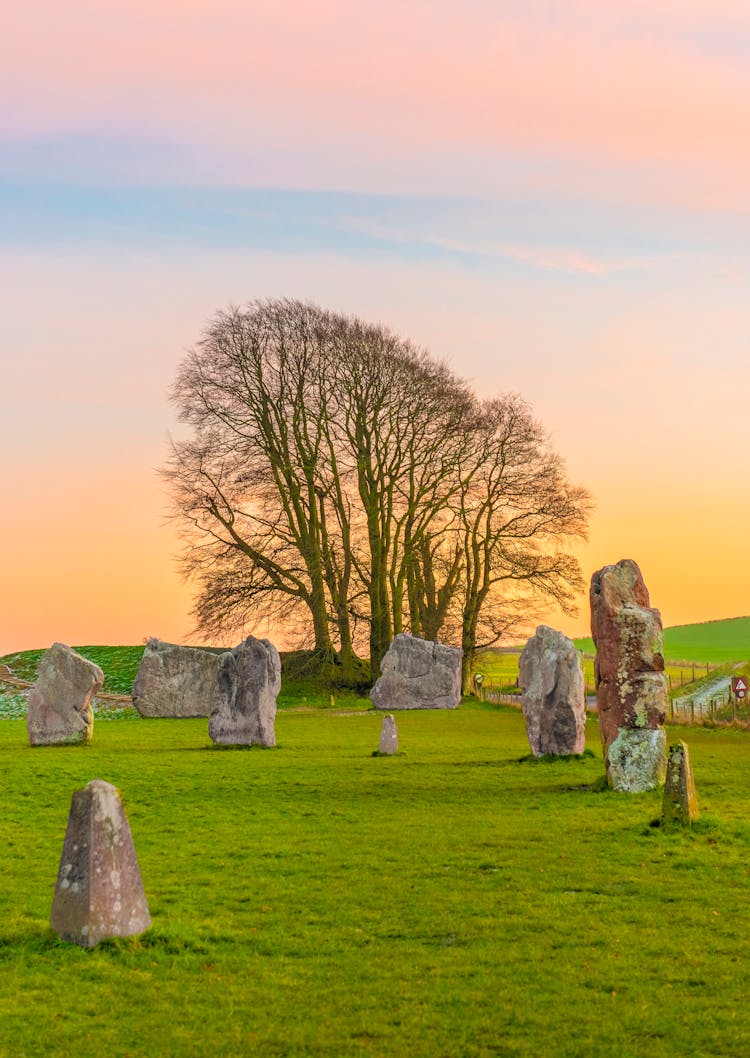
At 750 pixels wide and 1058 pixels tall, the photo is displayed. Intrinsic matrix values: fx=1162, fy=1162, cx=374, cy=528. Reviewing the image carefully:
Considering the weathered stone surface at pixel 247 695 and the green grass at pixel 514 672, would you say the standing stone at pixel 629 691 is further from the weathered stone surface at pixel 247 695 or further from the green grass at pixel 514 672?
the green grass at pixel 514 672

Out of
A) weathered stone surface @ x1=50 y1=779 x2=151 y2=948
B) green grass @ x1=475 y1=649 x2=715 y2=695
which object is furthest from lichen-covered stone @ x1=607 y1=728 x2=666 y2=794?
green grass @ x1=475 y1=649 x2=715 y2=695

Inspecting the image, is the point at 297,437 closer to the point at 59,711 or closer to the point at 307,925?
the point at 59,711

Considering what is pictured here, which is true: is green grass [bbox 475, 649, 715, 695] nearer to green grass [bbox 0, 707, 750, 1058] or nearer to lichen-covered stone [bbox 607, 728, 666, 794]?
lichen-covered stone [bbox 607, 728, 666, 794]

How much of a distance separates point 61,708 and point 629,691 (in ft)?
51.9

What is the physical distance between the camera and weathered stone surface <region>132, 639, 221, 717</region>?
130 feet

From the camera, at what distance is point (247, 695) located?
28.0 meters

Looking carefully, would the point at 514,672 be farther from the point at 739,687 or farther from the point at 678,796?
the point at 678,796

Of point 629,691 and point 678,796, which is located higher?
point 629,691

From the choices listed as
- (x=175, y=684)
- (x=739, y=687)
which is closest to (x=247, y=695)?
(x=175, y=684)

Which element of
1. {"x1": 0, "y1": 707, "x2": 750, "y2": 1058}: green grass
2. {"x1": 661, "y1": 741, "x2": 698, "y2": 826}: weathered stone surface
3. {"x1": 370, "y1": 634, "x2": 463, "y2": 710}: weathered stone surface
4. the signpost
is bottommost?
{"x1": 0, "y1": 707, "x2": 750, "y2": 1058}: green grass

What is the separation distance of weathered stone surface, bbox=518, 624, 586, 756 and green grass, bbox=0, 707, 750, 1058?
2.59 meters

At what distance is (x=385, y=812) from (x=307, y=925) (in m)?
6.64

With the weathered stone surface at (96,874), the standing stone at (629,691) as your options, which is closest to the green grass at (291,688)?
the standing stone at (629,691)

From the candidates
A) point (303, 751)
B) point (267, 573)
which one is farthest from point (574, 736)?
point (267, 573)
